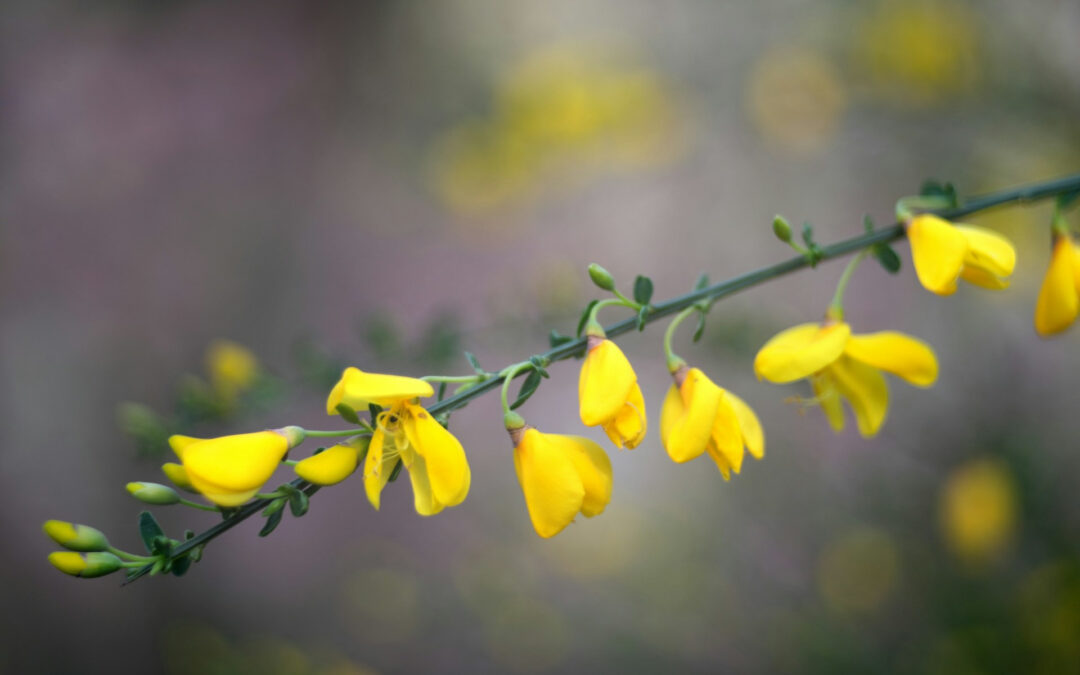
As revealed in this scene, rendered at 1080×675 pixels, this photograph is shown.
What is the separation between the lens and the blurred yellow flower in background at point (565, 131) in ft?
5.36

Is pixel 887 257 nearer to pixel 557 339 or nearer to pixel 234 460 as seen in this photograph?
pixel 557 339

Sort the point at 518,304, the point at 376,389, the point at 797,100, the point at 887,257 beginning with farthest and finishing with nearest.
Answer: the point at 797,100 < the point at 518,304 < the point at 887,257 < the point at 376,389

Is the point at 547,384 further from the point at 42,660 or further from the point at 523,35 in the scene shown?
the point at 42,660

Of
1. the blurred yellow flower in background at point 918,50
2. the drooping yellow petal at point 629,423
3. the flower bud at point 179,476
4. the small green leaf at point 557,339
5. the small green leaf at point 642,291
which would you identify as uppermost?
the blurred yellow flower in background at point 918,50

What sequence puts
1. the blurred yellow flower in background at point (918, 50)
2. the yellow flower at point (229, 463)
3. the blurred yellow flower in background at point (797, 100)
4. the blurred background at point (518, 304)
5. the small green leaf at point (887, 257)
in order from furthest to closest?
the blurred yellow flower in background at point (797, 100) < the blurred yellow flower in background at point (918, 50) < the blurred background at point (518, 304) < the small green leaf at point (887, 257) < the yellow flower at point (229, 463)

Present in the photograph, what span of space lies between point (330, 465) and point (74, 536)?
17cm

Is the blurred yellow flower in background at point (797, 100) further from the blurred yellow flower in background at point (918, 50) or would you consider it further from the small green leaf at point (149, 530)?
the small green leaf at point (149, 530)

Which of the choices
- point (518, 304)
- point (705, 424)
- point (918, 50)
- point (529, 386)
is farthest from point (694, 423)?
point (918, 50)

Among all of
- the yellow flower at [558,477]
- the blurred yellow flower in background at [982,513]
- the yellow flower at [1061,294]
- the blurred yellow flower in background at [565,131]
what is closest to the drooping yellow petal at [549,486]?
the yellow flower at [558,477]

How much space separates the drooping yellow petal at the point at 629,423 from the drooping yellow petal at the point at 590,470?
14 mm

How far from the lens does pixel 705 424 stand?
0.44 meters

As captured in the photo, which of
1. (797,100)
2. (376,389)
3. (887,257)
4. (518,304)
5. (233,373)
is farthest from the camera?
(797,100)

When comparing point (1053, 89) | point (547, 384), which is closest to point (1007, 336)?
point (1053, 89)

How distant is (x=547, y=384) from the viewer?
6.84 ft
